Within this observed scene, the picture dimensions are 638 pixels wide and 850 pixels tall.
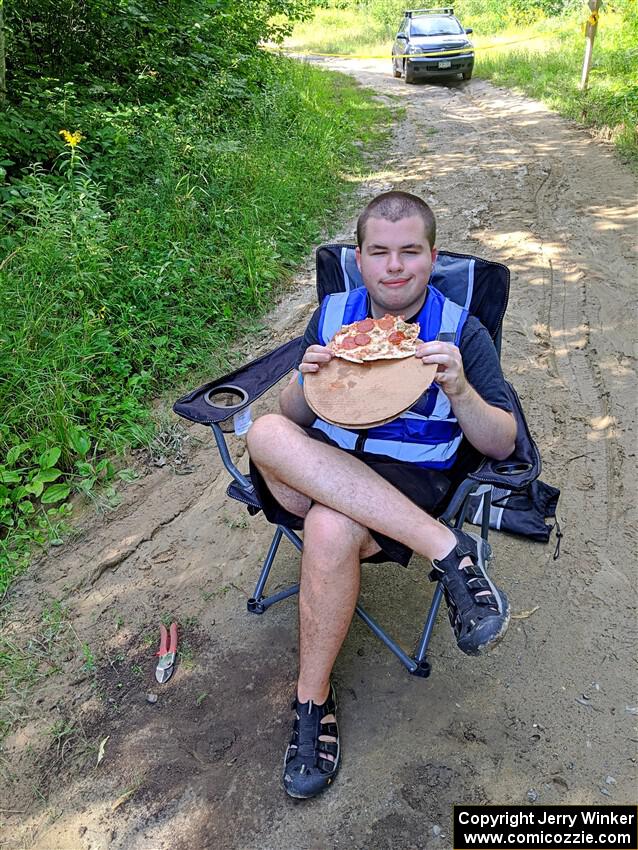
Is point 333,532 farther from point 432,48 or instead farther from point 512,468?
point 432,48

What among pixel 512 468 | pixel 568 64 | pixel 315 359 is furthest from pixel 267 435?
pixel 568 64

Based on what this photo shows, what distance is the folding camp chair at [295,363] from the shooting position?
7.04 ft

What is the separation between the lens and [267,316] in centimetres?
462

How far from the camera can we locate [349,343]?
81.4 inches

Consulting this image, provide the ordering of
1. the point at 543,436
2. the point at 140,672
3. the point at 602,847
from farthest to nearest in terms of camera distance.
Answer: the point at 543,436, the point at 140,672, the point at 602,847

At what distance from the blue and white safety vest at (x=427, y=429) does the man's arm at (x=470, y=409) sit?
0.13 m

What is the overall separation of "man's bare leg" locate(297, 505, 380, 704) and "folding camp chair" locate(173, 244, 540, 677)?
0.92 ft

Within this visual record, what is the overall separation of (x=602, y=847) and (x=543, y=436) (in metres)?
1.95

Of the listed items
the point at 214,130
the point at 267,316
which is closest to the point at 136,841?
the point at 267,316

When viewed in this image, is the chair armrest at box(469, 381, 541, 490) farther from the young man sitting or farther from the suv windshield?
the suv windshield

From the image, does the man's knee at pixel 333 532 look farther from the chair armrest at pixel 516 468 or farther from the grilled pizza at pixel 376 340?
the grilled pizza at pixel 376 340

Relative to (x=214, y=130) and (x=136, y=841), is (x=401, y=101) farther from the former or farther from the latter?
(x=136, y=841)

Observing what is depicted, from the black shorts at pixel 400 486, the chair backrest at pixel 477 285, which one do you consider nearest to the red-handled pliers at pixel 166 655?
the black shorts at pixel 400 486

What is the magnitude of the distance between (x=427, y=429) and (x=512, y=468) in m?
0.32
